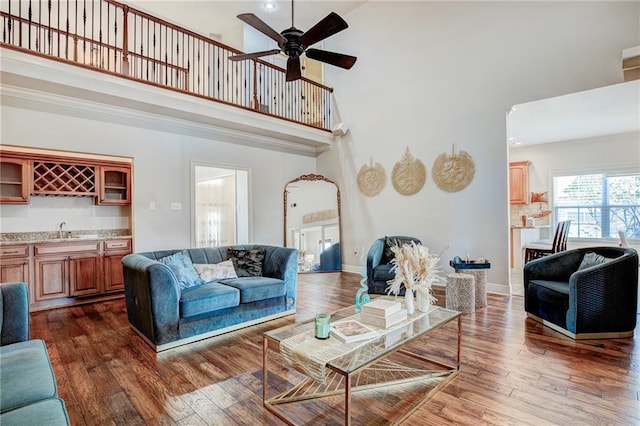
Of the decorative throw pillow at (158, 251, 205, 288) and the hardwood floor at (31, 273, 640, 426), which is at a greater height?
the decorative throw pillow at (158, 251, 205, 288)

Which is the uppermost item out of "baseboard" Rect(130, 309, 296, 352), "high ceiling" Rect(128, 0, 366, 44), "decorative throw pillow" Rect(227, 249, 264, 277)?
"high ceiling" Rect(128, 0, 366, 44)

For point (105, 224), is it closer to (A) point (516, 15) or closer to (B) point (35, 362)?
(B) point (35, 362)

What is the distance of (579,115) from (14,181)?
26.8 ft

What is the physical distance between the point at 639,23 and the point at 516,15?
4.47 feet

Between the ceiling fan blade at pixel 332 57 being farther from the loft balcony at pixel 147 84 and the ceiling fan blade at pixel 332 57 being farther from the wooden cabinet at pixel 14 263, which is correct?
the wooden cabinet at pixel 14 263

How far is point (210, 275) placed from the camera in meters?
3.66

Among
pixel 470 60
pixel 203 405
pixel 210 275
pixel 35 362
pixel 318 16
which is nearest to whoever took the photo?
pixel 35 362

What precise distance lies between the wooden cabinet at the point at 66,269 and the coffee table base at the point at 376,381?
3536 mm

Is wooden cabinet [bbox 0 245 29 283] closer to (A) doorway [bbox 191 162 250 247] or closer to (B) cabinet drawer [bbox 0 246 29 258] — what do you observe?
(B) cabinet drawer [bbox 0 246 29 258]

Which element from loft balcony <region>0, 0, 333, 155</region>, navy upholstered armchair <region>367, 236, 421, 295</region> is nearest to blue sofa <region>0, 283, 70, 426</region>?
loft balcony <region>0, 0, 333, 155</region>

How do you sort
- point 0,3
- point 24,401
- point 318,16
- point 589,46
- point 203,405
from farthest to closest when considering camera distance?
point 318,16 → point 0,3 → point 589,46 → point 203,405 → point 24,401

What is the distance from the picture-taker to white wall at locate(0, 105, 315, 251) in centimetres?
431

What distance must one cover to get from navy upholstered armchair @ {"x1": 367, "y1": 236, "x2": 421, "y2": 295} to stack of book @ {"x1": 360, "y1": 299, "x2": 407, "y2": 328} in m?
2.17

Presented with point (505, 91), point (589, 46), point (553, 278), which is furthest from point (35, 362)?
point (589, 46)
